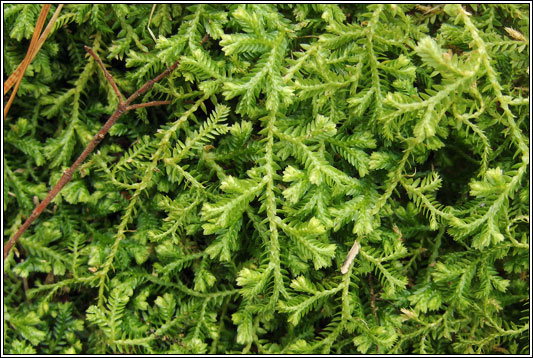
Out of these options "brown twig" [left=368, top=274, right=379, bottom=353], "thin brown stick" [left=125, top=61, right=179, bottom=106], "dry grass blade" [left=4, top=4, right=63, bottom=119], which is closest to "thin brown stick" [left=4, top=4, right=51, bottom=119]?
"dry grass blade" [left=4, top=4, right=63, bottom=119]

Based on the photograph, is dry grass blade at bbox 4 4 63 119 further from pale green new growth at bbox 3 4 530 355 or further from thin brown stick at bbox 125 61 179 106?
thin brown stick at bbox 125 61 179 106

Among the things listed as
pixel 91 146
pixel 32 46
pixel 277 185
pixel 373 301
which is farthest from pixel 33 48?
pixel 373 301

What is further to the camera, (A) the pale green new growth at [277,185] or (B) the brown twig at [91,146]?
(B) the brown twig at [91,146]

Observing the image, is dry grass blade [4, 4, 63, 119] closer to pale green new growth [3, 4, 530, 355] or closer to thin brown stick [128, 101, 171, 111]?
pale green new growth [3, 4, 530, 355]

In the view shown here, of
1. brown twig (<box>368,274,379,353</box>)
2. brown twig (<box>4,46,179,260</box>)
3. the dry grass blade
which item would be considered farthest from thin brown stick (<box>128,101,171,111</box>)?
brown twig (<box>368,274,379,353</box>)

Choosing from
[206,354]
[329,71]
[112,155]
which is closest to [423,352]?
[206,354]

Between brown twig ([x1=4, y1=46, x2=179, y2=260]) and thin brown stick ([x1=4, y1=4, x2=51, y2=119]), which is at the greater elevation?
thin brown stick ([x1=4, y1=4, x2=51, y2=119])

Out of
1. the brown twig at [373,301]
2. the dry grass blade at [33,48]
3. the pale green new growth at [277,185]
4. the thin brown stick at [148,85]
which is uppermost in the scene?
the dry grass blade at [33,48]

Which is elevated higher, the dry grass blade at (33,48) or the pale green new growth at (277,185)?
the dry grass blade at (33,48)

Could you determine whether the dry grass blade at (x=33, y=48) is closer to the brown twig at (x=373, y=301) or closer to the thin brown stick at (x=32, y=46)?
the thin brown stick at (x=32, y=46)

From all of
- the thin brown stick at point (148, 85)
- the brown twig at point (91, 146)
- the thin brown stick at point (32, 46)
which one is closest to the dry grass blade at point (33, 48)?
the thin brown stick at point (32, 46)

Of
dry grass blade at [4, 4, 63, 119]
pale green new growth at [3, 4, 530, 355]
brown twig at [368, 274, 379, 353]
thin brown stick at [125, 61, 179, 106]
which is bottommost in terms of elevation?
brown twig at [368, 274, 379, 353]

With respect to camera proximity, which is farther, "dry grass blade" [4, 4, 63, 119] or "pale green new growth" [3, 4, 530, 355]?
"dry grass blade" [4, 4, 63, 119]
